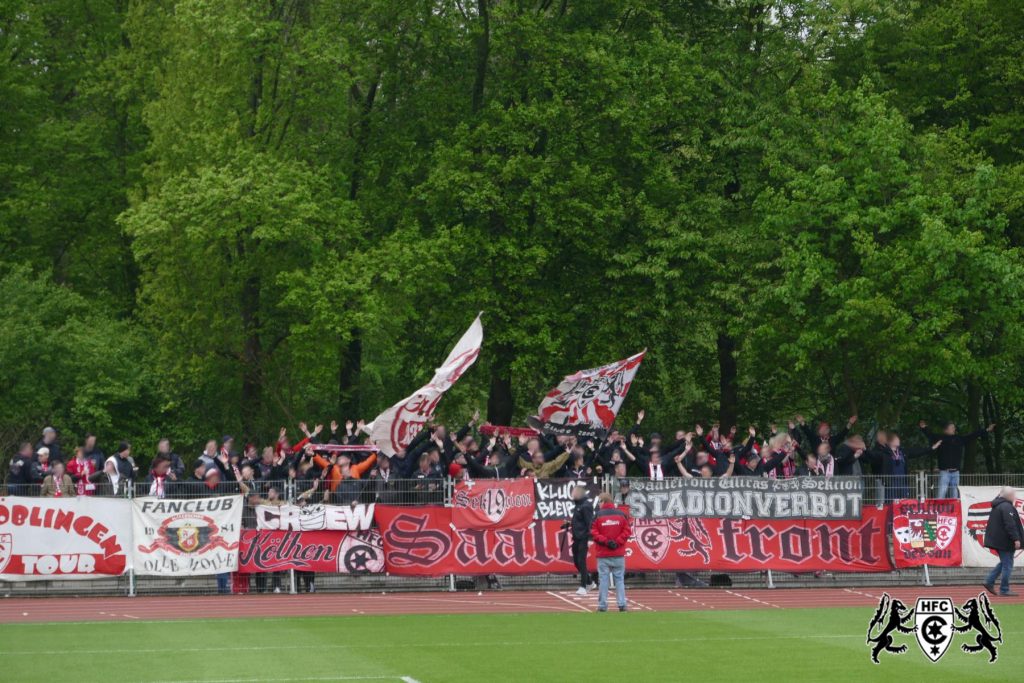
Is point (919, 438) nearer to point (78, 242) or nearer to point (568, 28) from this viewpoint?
point (568, 28)

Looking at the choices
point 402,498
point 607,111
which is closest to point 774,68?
point 607,111

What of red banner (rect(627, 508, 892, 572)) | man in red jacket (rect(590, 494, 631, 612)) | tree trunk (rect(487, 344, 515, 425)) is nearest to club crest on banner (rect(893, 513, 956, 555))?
red banner (rect(627, 508, 892, 572))

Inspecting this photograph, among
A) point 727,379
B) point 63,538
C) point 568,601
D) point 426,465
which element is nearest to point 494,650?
point 568,601

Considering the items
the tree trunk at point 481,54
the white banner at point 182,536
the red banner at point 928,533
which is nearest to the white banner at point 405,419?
the white banner at point 182,536

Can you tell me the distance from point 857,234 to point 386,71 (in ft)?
46.5

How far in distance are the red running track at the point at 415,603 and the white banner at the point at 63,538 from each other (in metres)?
0.54

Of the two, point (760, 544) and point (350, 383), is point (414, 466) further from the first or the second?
point (350, 383)

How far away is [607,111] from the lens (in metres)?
37.6

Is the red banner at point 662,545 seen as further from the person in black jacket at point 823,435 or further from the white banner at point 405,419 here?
the person in black jacket at point 823,435

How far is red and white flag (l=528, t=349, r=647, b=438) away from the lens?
30.8 metres

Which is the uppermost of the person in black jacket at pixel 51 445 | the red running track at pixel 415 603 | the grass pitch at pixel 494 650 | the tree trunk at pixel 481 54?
the tree trunk at pixel 481 54

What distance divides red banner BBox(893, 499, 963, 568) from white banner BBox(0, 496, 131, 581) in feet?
46.4

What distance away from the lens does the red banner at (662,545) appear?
28.0 metres

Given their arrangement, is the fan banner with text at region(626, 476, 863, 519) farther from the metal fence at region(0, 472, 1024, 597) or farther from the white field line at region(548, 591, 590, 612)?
the white field line at region(548, 591, 590, 612)
